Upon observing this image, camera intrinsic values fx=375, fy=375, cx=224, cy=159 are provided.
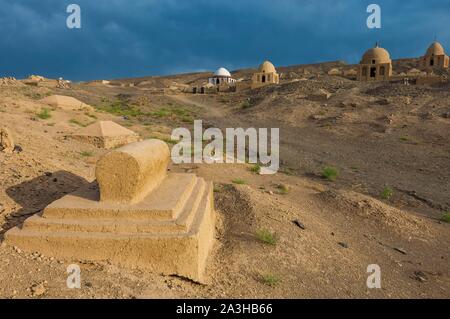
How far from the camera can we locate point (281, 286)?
3.93 meters

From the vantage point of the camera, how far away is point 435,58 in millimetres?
37031

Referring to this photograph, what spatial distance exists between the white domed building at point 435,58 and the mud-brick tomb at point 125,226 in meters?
39.1

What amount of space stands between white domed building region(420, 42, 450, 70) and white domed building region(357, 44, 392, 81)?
6.41 meters

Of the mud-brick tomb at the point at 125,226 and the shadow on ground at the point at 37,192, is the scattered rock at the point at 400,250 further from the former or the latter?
the shadow on ground at the point at 37,192

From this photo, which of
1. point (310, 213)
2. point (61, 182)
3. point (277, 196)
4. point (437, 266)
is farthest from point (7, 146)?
point (437, 266)

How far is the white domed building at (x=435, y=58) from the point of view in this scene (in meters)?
36.5

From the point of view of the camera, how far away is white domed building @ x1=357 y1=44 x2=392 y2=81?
3262cm

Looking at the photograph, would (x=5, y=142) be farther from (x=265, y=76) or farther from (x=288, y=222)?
(x=265, y=76)

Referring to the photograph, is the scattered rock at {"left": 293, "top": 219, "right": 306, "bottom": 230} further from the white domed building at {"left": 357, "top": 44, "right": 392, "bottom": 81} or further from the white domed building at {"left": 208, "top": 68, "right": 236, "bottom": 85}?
the white domed building at {"left": 208, "top": 68, "right": 236, "bottom": 85}

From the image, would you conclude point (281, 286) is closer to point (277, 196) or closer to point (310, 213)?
point (310, 213)

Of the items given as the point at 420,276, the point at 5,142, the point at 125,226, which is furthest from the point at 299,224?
the point at 5,142

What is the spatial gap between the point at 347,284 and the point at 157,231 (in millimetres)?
2203

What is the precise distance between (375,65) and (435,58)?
8.72 m

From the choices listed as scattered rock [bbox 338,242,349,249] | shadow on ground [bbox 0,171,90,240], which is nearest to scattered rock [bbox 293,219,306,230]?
scattered rock [bbox 338,242,349,249]
